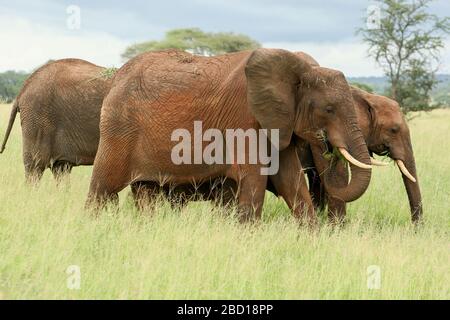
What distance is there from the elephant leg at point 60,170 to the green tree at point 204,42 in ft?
85.6

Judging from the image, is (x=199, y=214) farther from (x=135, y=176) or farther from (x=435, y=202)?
(x=435, y=202)

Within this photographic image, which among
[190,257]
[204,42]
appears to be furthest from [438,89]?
[190,257]

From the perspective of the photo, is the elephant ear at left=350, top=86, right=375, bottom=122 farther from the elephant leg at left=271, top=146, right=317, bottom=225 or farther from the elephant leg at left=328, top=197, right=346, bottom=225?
the elephant leg at left=271, top=146, right=317, bottom=225

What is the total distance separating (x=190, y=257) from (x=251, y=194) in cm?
114

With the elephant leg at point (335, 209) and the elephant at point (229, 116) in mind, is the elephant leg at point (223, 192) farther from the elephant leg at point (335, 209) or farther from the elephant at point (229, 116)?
the elephant leg at point (335, 209)

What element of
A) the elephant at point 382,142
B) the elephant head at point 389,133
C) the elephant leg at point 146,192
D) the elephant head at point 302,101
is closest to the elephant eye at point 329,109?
the elephant head at point 302,101

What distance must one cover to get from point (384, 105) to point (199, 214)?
267 centimetres

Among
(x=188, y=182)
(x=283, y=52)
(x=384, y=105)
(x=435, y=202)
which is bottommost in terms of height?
(x=435, y=202)

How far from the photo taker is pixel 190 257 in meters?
5.32

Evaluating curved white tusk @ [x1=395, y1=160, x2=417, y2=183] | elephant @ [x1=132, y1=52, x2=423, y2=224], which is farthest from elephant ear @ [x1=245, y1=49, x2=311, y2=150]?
curved white tusk @ [x1=395, y1=160, x2=417, y2=183]

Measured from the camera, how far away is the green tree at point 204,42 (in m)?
→ 35.3

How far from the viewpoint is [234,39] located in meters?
36.0

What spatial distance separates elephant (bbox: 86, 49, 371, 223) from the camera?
6.20m

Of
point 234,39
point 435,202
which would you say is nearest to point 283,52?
point 435,202
